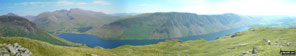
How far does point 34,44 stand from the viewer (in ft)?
196

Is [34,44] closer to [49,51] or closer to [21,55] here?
[49,51]

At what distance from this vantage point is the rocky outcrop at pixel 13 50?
4625 centimetres

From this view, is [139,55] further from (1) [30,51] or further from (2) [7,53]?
(2) [7,53]


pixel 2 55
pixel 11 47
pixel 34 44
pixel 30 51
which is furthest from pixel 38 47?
pixel 2 55

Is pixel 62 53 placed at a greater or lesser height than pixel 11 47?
lesser

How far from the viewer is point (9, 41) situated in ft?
173

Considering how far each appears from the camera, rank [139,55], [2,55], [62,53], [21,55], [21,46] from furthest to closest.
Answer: [139,55] → [62,53] → [21,46] → [21,55] → [2,55]

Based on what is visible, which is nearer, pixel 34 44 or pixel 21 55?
pixel 21 55

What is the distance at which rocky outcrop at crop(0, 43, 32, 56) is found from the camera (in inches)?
1821

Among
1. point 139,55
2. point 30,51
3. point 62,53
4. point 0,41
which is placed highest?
point 0,41

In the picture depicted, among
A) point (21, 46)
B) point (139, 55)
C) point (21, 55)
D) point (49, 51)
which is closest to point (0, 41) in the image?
point (21, 46)

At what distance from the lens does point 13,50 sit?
48875 mm

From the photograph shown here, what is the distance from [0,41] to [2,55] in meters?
9.15

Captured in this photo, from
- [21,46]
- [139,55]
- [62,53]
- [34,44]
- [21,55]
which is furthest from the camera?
[139,55]
